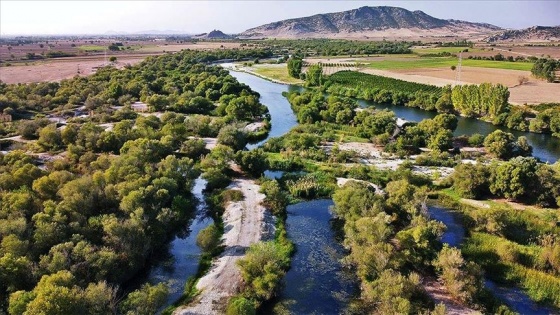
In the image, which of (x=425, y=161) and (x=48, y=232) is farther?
(x=425, y=161)

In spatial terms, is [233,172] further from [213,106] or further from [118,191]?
[213,106]

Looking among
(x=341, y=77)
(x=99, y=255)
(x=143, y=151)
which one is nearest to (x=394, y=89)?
(x=341, y=77)

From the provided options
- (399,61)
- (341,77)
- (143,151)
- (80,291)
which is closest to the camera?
(80,291)

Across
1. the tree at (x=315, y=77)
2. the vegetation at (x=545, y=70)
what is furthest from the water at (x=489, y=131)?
the vegetation at (x=545, y=70)

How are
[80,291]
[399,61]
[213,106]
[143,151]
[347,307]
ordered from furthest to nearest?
[399,61], [213,106], [143,151], [347,307], [80,291]

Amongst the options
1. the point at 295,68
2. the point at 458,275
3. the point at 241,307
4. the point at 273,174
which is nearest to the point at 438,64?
the point at 295,68

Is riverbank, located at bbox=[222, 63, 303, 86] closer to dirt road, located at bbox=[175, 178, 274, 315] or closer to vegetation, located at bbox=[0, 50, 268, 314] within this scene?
vegetation, located at bbox=[0, 50, 268, 314]

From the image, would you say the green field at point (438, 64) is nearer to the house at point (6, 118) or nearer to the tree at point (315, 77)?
the tree at point (315, 77)
